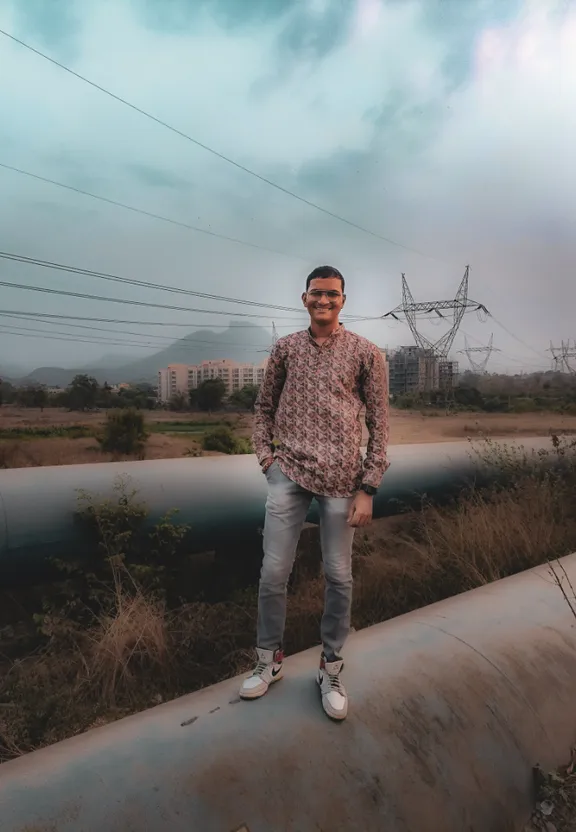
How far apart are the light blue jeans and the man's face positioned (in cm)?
46

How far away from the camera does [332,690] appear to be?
1.59 metres

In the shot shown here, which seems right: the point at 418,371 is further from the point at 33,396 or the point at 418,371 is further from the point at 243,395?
the point at 33,396

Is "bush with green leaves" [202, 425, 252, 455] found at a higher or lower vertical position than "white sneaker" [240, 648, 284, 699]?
higher

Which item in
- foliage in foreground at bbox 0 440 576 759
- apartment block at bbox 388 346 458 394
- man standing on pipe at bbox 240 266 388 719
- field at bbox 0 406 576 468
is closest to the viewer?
man standing on pipe at bbox 240 266 388 719

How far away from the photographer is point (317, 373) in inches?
70.6

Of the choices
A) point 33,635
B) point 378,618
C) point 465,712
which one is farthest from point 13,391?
point 465,712

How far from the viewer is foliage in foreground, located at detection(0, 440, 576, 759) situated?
8.48 feet

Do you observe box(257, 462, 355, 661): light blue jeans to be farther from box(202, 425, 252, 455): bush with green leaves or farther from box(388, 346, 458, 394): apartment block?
box(388, 346, 458, 394): apartment block

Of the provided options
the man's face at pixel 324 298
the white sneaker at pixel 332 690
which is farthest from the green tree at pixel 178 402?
the white sneaker at pixel 332 690

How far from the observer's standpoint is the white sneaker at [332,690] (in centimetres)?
153

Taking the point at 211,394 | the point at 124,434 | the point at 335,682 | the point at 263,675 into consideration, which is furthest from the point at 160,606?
the point at 335,682

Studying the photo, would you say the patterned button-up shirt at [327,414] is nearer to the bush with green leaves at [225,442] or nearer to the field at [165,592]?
the field at [165,592]

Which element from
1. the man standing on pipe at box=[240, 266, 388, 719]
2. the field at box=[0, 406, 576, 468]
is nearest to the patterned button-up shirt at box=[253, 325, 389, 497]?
the man standing on pipe at box=[240, 266, 388, 719]

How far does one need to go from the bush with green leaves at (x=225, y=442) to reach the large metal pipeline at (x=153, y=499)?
379 mm
